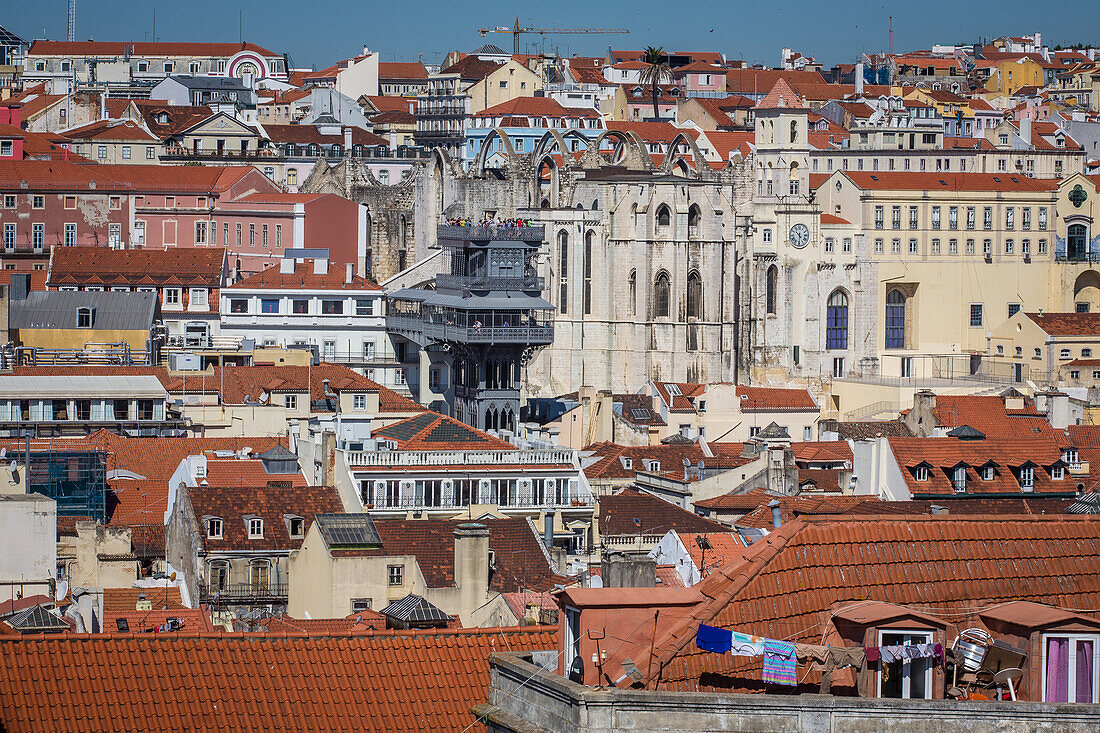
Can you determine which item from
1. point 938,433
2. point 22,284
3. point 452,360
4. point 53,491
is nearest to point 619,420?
point 452,360

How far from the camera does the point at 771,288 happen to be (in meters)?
102

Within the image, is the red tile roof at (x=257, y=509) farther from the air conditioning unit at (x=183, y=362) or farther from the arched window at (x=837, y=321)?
the arched window at (x=837, y=321)

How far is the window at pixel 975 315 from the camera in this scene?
10600cm

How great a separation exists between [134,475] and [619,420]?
2940 cm

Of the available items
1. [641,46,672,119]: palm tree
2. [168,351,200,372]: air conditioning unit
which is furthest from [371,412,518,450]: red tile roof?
[641,46,672,119]: palm tree

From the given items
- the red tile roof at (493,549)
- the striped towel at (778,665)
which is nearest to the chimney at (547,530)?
the red tile roof at (493,549)

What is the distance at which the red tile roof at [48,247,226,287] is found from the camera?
90.3 metres

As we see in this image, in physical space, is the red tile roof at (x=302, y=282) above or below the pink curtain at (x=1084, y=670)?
above

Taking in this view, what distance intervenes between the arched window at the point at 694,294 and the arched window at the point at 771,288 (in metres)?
4.83

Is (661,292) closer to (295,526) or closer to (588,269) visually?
Result: (588,269)

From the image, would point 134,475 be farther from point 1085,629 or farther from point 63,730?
point 1085,629

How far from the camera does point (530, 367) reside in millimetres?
97750

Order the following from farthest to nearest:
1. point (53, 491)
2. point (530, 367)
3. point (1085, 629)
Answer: point (530, 367)
point (53, 491)
point (1085, 629)

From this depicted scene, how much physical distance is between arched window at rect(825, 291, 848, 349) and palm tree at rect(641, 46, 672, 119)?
37.5 meters
